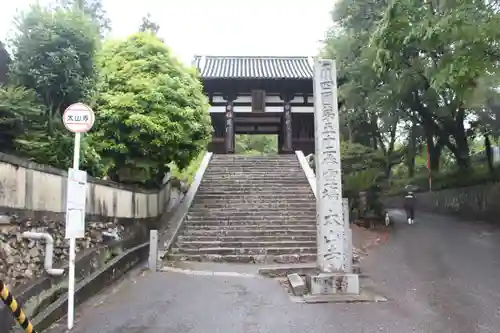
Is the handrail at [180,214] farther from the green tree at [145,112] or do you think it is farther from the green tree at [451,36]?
the green tree at [451,36]

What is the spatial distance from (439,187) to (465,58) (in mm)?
16109

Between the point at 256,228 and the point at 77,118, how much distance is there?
8.34 meters

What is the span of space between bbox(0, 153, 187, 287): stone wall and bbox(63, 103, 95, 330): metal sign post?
648 mm

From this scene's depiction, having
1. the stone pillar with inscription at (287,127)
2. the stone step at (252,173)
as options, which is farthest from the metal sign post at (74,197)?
the stone pillar with inscription at (287,127)

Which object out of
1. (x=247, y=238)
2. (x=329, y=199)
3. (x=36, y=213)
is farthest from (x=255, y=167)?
(x=36, y=213)

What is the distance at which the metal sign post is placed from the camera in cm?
564

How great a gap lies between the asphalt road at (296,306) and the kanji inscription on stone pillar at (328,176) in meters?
1.07

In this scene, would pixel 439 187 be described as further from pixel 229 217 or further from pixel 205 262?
pixel 205 262

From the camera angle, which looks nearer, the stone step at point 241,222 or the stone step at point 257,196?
the stone step at point 241,222

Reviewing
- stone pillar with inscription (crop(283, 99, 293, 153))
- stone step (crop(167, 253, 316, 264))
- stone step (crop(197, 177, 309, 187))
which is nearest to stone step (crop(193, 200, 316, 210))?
stone step (crop(197, 177, 309, 187))

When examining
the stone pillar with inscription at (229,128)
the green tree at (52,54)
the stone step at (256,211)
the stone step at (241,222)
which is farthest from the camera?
the stone pillar with inscription at (229,128)

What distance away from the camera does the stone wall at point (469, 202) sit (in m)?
17.9

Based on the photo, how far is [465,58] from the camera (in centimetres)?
914

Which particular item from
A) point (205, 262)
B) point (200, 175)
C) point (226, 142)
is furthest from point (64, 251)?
point (226, 142)
